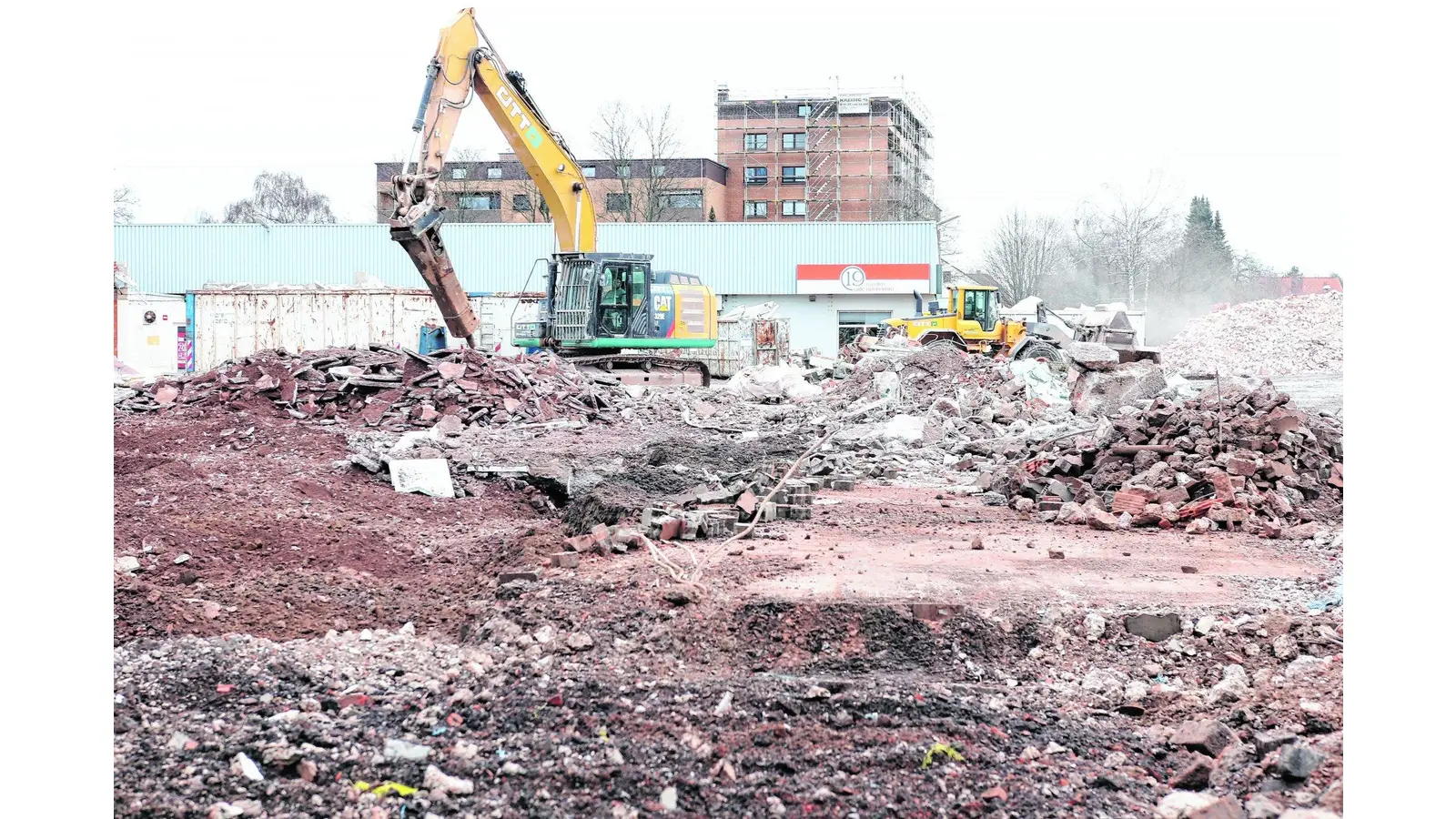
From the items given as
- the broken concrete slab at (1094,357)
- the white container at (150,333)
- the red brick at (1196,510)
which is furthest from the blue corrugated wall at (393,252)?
the red brick at (1196,510)

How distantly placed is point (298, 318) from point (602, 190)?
28.5 metres

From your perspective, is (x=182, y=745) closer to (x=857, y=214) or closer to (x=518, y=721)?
(x=518, y=721)

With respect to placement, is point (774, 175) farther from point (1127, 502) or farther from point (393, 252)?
point (1127, 502)

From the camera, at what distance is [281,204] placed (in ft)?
201

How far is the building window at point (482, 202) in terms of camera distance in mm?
56625

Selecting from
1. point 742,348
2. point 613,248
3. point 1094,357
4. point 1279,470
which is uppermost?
point 613,248

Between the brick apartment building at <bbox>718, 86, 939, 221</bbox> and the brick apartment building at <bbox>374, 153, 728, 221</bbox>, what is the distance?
330 centimetres

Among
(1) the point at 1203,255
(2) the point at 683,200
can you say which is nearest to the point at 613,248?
(2) the point at 683,200

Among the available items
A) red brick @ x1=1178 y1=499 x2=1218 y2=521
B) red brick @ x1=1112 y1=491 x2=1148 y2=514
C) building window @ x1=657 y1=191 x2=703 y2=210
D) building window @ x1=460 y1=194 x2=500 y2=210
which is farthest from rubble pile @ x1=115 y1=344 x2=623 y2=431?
building window @ x1=460 y1=194 x2=500 y2=210

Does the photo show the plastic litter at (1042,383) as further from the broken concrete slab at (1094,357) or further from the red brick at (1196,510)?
the red brick at (1196,510)

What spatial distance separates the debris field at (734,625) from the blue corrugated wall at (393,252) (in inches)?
1093

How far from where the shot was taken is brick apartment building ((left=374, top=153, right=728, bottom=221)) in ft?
179

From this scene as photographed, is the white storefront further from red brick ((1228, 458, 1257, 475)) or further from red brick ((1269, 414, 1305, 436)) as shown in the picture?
red brick ((1228, 458, 1257, 475))
